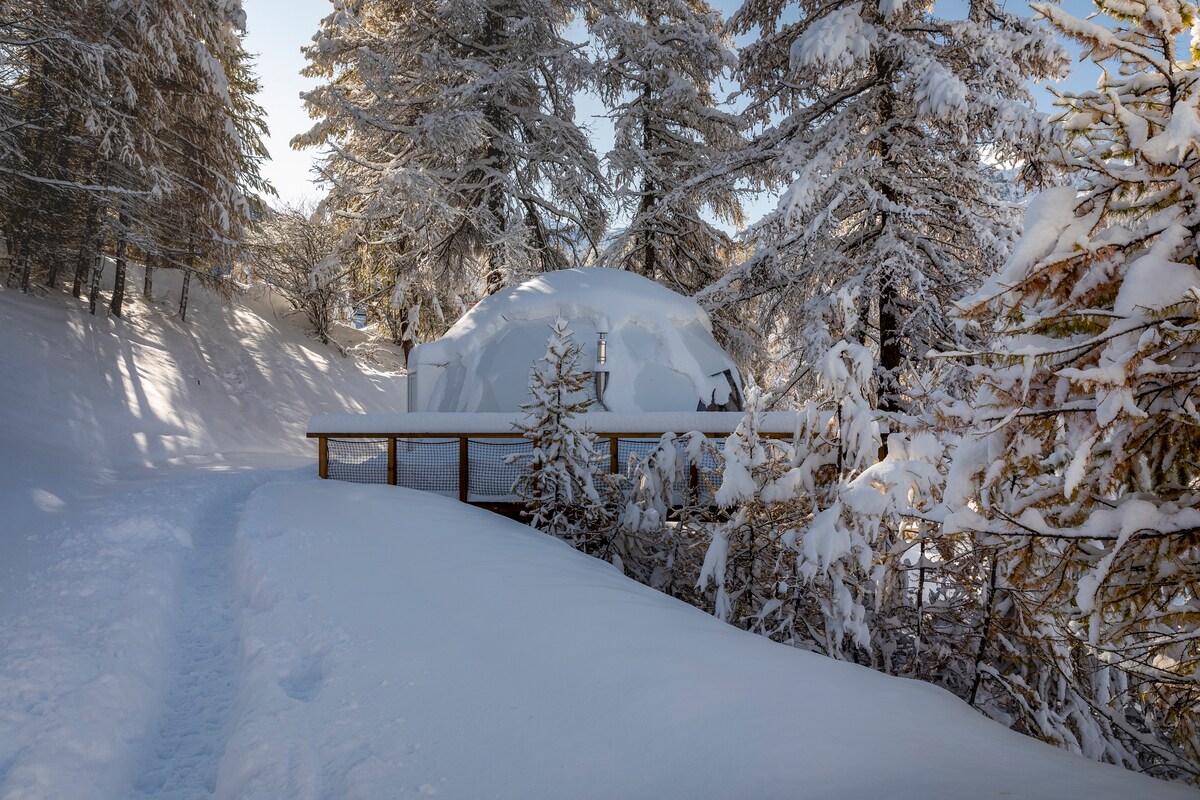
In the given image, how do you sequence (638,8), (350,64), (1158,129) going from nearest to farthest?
(1158,129)
(638,8)
(350,64)

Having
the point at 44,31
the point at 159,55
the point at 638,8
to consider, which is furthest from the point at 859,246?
Result: the point at 159,55

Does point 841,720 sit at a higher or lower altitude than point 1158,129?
lower

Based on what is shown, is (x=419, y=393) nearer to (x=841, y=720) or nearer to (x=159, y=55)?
(x=159, y=55)

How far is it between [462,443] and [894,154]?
26.1 ft

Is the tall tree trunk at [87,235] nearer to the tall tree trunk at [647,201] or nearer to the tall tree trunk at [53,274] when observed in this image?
the tall tree trunk at [53,274]

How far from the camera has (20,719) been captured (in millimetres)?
3182

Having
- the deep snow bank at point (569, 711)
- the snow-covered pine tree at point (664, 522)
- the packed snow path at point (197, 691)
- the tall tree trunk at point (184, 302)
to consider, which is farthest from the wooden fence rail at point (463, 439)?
the tall tree trunk at point (184, 302)

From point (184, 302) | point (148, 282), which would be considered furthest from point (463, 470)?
point (148, 282)

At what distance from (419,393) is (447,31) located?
11.0m

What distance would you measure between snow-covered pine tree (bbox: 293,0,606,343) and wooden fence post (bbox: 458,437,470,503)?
306 inches

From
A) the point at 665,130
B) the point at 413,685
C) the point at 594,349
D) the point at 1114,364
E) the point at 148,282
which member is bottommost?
the point at 413,685

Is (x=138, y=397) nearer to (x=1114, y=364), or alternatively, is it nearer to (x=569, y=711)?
(x=569, y=711)

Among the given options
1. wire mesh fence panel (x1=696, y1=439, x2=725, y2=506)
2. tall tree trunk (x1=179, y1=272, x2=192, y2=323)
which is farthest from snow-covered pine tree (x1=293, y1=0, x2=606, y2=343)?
wire mesh fence panel (x1=696, y1=439, x2=725, y2=506)

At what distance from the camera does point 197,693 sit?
144 inches
